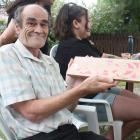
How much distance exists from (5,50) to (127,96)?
1550 mm

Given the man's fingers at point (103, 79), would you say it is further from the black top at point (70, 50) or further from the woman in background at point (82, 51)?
the black top at point (70, 50)

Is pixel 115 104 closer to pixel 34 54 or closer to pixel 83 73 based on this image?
pixel 83 73

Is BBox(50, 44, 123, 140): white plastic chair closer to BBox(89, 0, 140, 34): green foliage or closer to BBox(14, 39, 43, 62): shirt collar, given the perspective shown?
BBox(14, 39, 43, 62): shirt collar

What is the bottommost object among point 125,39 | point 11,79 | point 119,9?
point 125,39

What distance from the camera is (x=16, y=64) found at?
243 cm

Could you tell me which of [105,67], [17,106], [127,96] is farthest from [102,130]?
[17,106]

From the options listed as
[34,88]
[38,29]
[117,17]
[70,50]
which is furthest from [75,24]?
[117,17]

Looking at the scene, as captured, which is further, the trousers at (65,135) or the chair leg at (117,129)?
the chair leg at (117,129)

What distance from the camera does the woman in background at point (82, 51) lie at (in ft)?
11.4

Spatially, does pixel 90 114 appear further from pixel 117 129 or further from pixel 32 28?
pixel 32 28

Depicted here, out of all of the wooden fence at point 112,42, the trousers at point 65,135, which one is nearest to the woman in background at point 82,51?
the trousers at point 65,135

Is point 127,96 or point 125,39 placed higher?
point 127,96

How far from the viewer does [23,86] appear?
7.77 ft

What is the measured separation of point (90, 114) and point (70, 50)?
2.16 ft
